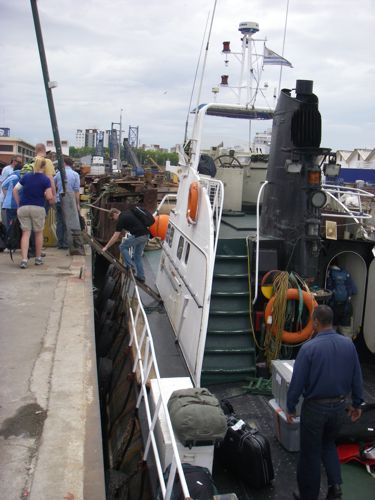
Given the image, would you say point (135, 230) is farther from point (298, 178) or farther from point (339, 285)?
point (339, 285)

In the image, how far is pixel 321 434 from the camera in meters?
3.76

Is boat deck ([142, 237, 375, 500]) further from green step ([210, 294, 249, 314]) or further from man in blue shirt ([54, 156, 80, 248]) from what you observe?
man in blue shirt ([54, 156, 80, 248])

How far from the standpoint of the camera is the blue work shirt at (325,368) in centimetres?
368

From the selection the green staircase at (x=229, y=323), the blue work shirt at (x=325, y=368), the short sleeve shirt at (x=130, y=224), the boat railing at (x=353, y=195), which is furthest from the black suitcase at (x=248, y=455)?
the short sleeve shirt at (x=130, y=224)

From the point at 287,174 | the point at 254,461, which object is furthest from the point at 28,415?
the point at 287,174

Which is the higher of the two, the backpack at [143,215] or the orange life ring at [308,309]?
the backpack at [143,215]

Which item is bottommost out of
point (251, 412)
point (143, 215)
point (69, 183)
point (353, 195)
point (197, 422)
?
point (251, 412)

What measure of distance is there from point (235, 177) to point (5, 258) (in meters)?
4.20

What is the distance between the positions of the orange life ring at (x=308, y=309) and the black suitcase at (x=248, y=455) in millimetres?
1648

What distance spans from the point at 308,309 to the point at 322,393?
2118mm

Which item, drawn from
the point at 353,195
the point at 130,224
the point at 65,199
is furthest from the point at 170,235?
the point at 353,195

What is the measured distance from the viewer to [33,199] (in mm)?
7812

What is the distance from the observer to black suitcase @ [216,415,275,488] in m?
4.04

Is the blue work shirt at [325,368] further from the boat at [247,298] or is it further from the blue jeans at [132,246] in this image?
the blue jeans at [132,246]
